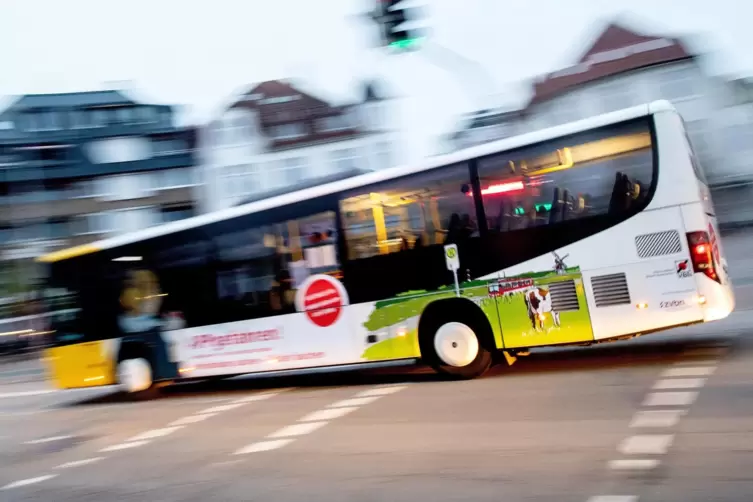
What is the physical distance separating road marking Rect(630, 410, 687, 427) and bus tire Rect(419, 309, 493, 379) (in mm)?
3268

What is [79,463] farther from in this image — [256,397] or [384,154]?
[384,154]

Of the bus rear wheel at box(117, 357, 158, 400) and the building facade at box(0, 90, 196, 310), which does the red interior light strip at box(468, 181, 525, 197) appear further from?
the building facade at box(0, 90, 196, 310)

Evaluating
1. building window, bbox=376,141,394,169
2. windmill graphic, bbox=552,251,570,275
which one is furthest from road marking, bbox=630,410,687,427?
building window, bbox=376,141,394,169

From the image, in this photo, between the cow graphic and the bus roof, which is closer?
the bus roof

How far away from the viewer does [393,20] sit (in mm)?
11656

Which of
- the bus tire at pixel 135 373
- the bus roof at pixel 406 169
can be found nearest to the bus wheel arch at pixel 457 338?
the bus roof at pixel 406 169

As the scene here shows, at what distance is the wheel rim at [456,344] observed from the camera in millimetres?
10633

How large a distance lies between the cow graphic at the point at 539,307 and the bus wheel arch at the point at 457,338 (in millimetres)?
615

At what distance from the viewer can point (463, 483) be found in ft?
19.3

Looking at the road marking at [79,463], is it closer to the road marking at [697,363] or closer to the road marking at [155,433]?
the road marking at [155,433]

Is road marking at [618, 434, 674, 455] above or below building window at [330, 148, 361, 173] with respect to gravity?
below

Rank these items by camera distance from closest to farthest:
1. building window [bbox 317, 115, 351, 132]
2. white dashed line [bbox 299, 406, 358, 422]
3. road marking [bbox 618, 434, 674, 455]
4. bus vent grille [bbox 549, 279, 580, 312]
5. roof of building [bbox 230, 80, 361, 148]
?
road marking [bbox 618, 434, 674, 455] < white dashed line [bbox 299, 406, 358, 422] < bus vent grille [bbox 549, 279, 580, 312] < roof of building [bbox 230, 80, 361, 148] < building window [bbox 317, 115, 351, 132]

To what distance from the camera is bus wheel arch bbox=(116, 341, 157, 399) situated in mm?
13164

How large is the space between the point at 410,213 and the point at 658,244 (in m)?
3.12
